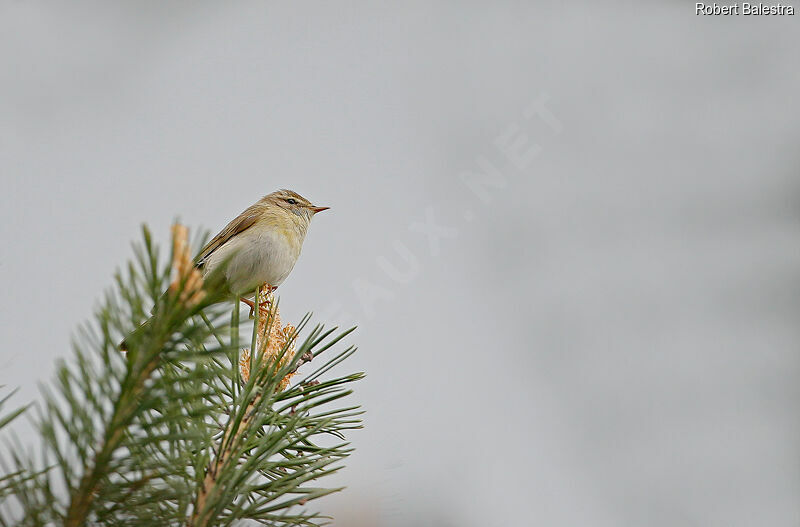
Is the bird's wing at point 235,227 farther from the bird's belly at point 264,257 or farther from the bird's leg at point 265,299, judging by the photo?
the bird's leg at point 265,299

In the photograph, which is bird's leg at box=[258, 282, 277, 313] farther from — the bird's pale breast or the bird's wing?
the bird's wing

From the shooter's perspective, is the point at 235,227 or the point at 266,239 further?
the point at 235,227

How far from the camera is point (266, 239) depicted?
2180 mm

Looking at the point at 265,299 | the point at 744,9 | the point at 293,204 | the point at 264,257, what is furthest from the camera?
the point at 744,9

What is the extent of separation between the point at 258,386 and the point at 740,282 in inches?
523

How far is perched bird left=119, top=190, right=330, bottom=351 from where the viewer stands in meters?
2.09

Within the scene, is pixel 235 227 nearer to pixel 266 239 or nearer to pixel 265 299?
pixel 266 239

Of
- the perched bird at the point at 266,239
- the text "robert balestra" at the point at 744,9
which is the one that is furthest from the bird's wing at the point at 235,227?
the text "robert balestra" at the point at 744,9

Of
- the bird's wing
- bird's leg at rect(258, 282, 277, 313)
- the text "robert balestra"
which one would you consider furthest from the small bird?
the text "robert balestra"

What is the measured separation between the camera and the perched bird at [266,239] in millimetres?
Answer: 2092

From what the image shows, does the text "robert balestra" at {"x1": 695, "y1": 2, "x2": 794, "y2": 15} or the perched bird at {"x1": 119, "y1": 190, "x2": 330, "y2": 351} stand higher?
the text "robert balestra" at {"x1": 695, "y1": 2, "x2": 794, "y2": 15}

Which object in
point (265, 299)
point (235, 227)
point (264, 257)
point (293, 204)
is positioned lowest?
point (265, 299)

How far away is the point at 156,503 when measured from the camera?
0.60 meters

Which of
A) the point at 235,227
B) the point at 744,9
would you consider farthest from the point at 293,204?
the point at 744,9
